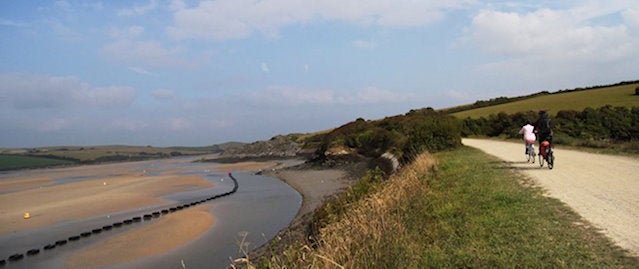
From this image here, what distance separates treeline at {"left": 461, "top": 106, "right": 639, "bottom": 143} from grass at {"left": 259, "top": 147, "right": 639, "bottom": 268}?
988 inches

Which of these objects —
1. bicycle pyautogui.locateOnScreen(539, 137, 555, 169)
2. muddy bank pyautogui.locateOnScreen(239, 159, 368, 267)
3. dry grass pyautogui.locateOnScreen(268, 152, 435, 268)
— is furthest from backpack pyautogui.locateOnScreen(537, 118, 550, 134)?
muddy bank pyautogui.locateOnScreen(239, 159, 368, 267)

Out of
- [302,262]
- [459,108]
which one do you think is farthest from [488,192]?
[459,108]

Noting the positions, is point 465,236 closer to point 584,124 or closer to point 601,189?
point 601,189

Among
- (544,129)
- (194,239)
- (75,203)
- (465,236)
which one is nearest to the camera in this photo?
(465,236)

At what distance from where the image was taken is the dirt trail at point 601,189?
681 centimetres

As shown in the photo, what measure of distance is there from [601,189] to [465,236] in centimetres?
485

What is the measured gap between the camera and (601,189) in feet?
32.9

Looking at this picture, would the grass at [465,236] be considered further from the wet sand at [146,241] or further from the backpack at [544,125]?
the wet sand at [146,241]

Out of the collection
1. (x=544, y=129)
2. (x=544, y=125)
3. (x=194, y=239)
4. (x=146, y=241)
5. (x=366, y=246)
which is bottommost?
(x=194, y=239)

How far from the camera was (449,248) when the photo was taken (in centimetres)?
665

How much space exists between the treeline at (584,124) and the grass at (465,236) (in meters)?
25.1

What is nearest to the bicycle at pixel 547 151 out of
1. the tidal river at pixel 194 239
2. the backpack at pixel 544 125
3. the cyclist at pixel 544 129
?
the cyclist at pixel 544 129

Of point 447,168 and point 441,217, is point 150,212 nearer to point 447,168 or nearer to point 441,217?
point 447,168

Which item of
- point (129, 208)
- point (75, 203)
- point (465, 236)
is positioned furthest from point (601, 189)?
point (75, 203)
